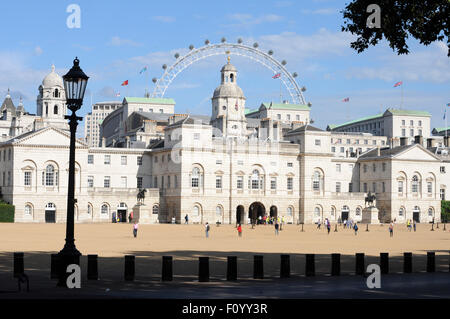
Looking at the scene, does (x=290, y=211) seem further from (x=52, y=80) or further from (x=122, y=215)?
(x=52, y=80)

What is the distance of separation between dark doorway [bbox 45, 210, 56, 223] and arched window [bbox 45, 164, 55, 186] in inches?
143

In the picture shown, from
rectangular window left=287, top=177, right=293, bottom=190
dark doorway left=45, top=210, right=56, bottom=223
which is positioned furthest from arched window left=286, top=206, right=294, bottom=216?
dark doorway left=45, top=210, right=56, bottom=223

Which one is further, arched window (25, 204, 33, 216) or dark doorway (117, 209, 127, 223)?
dark doorway (117, 209, 127, 223)

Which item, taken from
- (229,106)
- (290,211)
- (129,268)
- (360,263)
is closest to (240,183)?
(290,211)

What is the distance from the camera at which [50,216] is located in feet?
321

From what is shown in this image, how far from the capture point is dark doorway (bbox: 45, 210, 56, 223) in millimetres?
97731

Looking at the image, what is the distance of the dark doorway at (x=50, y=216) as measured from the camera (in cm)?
9773

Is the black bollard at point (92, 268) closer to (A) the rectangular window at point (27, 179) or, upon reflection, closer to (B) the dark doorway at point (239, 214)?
(A) the rectangular window at point (27, 179)

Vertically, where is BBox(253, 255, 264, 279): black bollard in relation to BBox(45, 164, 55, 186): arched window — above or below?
below

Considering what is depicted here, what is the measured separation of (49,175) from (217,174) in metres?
23.1

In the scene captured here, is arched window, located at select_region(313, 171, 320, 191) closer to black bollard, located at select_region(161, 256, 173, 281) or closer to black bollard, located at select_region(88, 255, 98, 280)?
black bollard, located at select_region(161, 256, 173, 281)

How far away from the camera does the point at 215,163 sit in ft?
348

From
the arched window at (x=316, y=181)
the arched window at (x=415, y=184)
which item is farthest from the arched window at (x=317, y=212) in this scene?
the arched window at (x=415, y=184)

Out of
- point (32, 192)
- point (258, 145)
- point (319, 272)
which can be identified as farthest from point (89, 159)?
point (319, 272)
